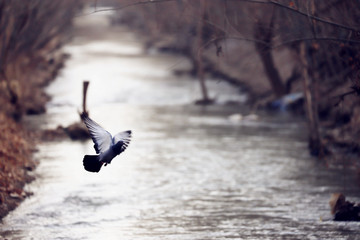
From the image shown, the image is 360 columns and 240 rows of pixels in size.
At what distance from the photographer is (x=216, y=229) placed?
1136cm

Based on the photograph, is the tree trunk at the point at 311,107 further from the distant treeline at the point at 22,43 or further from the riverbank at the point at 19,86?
the distant treeline at the point at 22,43

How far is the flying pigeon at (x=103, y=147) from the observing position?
7570mm

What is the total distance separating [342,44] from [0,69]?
Result: 39.9 ft

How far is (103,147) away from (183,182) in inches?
291

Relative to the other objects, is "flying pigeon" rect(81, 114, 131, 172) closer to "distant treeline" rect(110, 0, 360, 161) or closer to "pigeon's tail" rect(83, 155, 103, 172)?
"pigeon's tail" rect(83, 155, 103, 172)

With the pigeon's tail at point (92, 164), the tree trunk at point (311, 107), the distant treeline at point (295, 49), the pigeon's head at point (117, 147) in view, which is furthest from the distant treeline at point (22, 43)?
the pigeon's tail at point (92, 164)

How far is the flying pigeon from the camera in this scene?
7570 mm

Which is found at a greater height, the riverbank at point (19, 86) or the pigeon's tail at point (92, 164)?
the riverbank at point (19, 86)

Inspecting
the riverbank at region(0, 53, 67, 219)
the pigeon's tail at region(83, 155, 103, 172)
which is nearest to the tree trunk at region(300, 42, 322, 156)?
the riverbank at region(0, 53, 67, 219)

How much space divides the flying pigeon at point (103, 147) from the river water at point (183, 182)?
3063 millimetres

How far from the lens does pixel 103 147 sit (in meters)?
7.91

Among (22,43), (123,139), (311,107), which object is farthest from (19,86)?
(123,139)

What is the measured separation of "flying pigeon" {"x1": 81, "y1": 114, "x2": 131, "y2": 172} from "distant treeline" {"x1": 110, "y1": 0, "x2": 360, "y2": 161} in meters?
1.57

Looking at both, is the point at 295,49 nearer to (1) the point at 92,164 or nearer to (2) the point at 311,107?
(2) the point at 311,107
